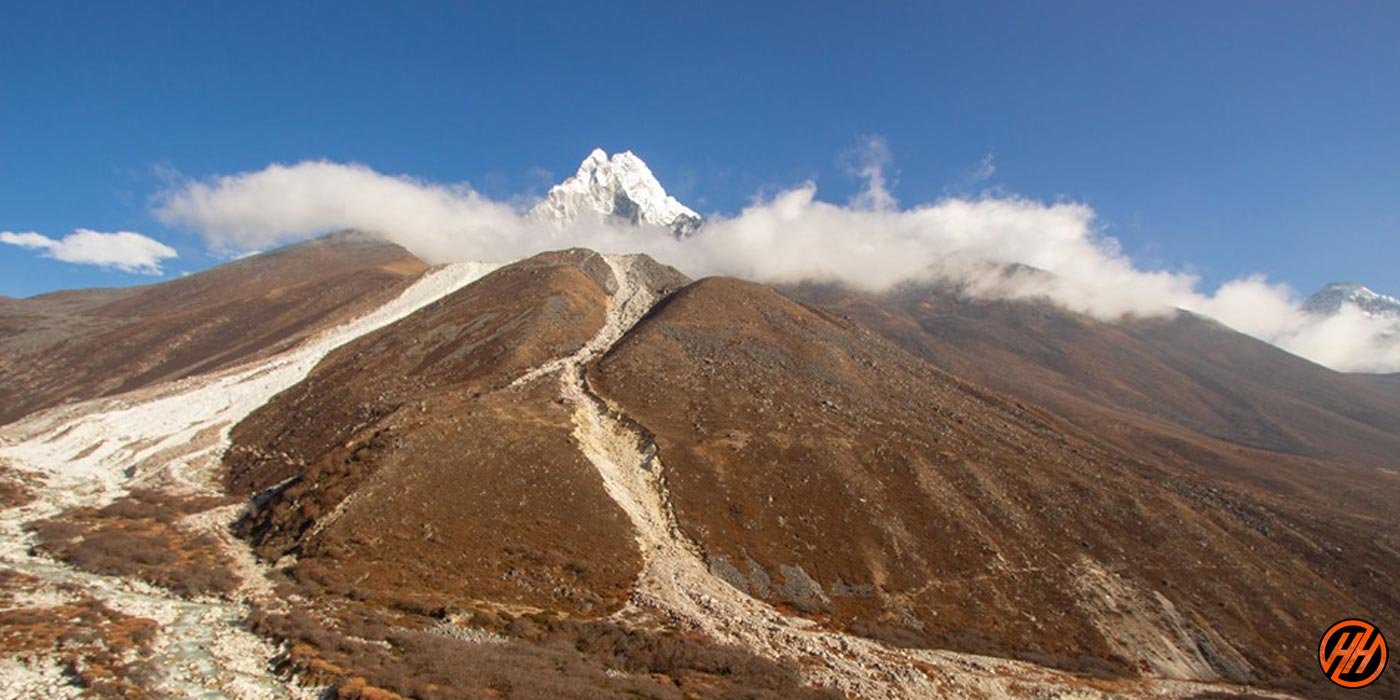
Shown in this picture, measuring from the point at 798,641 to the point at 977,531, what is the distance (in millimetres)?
27660

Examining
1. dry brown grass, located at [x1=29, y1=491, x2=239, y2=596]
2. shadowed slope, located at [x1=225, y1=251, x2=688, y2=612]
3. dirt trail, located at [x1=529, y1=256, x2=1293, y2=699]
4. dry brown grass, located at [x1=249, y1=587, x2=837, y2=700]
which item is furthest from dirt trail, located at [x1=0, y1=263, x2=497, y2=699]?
dirt trail, located at [x1=529, y1=256, x2=1293, y2=699]

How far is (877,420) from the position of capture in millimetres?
86312

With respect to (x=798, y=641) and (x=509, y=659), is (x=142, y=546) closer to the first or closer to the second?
(x=509, y=659)

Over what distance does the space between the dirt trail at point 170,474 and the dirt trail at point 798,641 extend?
898 inches

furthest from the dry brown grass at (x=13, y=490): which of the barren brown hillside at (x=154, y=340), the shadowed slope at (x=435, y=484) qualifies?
the barren brown hillside at (x=154, y=340)

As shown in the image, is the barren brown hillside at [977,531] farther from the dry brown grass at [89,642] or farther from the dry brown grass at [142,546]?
the dry brown grass at [89,642]

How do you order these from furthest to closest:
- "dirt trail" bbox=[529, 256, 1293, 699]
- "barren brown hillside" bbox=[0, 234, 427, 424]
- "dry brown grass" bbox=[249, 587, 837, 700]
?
"barren brown hillside" bbox=[0, 234, 427, 424] → "dirt trail" bbox=[529, 256, 1293, 699] → "dry brown grass" bbox=[249, 587, 837, 700]

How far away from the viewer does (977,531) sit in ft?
213

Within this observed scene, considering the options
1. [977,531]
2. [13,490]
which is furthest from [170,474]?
[977,531]

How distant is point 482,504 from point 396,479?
25.0 ft

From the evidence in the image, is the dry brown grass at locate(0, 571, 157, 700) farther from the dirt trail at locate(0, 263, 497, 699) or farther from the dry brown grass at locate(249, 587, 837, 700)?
the dry brown grass at locate(249, 587, 837, 700)

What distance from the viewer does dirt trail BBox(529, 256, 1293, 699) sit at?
140ft

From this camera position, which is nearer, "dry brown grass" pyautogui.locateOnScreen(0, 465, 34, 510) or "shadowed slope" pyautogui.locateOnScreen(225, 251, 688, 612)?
"shadowed slope" pyautogui.locateOnScreen(225, 251, 688, 612)

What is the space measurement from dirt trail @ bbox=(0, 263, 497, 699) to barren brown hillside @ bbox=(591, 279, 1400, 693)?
111 feet
